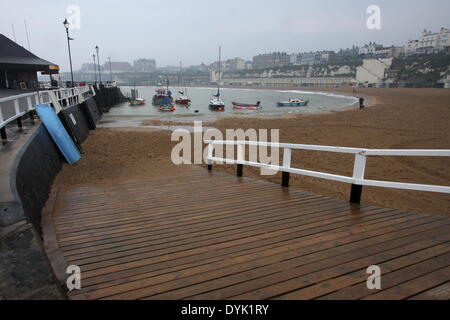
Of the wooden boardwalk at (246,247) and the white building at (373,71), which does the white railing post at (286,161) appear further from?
the white building at (373,71)

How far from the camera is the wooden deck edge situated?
289 centimetres

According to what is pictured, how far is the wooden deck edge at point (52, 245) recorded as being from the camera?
2.89 metres

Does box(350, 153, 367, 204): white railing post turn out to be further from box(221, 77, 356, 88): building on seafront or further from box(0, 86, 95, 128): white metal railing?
box(221, 77, 356, 88): building on seafront

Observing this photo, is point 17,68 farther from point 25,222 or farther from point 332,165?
point 25,222

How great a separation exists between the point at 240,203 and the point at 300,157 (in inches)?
299

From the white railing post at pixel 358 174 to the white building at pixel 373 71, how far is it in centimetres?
14496

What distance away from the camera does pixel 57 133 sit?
28.7 ft

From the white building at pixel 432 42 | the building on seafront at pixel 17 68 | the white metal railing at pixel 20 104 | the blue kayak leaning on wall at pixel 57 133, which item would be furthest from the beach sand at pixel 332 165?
the white building at pixel 432 42

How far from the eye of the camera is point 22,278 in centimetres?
218

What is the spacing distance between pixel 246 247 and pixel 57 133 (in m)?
7.89

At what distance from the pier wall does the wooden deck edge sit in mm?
69

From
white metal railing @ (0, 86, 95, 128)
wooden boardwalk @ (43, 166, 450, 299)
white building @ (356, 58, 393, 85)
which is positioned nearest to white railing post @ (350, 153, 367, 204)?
wooden boardwalk @ (43, 166, 450, 299)

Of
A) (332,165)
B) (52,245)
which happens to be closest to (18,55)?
(332,165)
